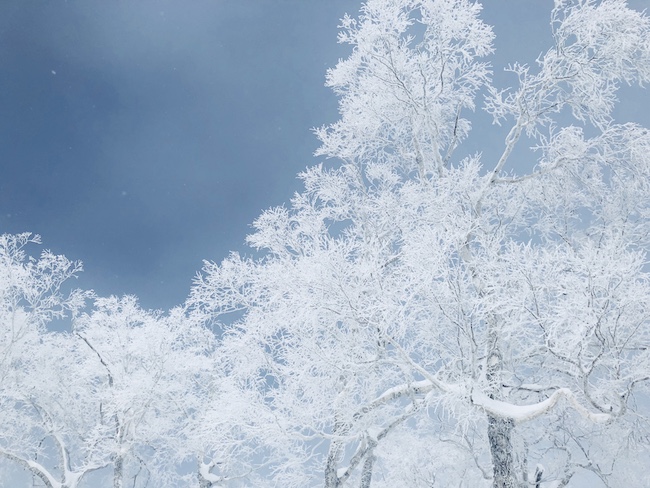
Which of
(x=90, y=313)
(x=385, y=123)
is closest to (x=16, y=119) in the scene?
(x=90, y=313)

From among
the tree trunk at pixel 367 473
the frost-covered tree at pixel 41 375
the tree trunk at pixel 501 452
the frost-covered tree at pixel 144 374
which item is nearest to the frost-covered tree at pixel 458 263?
the tree trunk at pixel 501 452

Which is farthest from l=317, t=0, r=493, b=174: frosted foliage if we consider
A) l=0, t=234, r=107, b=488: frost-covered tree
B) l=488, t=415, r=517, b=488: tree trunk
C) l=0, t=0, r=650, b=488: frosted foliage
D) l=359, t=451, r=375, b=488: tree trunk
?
l=0, t=234, r=107, b=488: frost-covered tree

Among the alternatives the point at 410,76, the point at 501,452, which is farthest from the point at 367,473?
the point at 410,76

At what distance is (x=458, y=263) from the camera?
303 inches

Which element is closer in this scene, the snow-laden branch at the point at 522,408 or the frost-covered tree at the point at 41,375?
the snow-laden branch at the point at 522,408

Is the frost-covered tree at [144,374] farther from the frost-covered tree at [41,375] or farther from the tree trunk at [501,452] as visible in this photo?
the tree trunk at [501,452]

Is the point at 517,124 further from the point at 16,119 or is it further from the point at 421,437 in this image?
the point at 16,119

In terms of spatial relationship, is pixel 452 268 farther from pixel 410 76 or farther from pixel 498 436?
pixel 410 76

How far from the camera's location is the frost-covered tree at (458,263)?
7.01 metres

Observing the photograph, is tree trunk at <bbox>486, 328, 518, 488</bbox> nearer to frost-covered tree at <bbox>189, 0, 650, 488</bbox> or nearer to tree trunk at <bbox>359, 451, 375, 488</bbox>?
frost-covered tree at <bbox>189, 0, 650, 488</bbox>

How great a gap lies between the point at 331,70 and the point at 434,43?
2.60 meters

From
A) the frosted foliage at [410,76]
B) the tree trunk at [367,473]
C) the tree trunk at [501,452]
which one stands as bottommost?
the tree trunk at [501,452]

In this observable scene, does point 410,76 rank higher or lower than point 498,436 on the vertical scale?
higher

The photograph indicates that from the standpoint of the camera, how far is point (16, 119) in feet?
610
